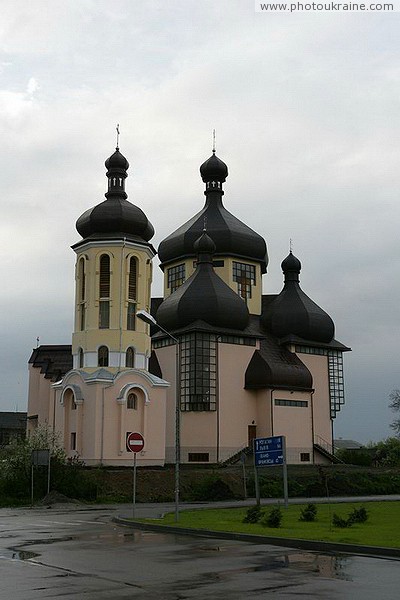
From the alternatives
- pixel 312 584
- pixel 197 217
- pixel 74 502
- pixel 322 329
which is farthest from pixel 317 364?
pixel 312 584

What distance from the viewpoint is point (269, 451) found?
2617 centimetres

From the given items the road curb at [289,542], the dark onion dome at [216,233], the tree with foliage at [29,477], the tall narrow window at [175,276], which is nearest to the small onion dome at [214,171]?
the dark onion dome at [216,233]

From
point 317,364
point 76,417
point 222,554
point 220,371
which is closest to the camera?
point 222,554

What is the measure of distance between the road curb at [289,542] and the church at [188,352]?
21.9 m

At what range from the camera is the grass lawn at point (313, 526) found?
17.5 m

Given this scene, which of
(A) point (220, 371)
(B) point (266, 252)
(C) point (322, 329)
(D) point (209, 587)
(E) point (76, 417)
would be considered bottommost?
(D) point (209, 587)

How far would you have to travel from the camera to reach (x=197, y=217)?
64438 millimetres

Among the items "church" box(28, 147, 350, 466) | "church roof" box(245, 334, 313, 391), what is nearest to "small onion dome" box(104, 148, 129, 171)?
"church" box(28, 147, 350, 466)

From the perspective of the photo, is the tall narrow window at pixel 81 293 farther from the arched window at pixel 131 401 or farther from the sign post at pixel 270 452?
the sign post at pixel 270 452

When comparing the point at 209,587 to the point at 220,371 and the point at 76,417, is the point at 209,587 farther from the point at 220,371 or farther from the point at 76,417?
the point at 220,371

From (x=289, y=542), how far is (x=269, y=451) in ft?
29.5

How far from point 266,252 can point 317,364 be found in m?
Answer: 10.2

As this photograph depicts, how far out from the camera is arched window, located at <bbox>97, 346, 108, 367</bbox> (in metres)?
48.8

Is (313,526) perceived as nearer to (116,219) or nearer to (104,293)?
(104,293)
